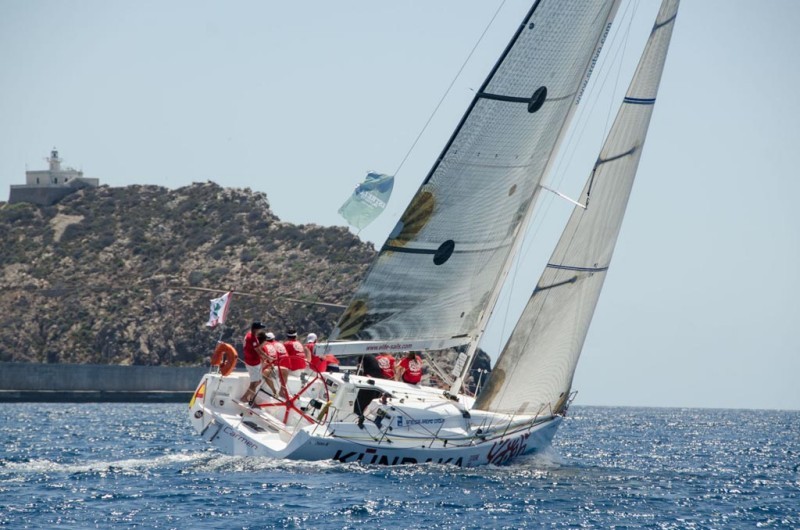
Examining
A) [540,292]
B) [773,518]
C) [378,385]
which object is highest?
[540,292]

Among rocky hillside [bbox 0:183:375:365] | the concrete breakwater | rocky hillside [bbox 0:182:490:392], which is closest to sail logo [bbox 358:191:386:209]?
the concrete breakwater

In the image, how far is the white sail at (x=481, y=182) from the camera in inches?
764

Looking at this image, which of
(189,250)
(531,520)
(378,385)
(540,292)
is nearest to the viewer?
(531,520)

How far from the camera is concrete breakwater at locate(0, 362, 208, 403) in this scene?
55.4m

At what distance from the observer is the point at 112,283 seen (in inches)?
3159

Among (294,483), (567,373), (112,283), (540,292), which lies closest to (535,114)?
(540,292)

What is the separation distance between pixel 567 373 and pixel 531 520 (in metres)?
6.42

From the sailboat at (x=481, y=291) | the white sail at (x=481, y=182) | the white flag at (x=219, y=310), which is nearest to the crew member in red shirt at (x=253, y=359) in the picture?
the sailboat at (x=481, y=291)

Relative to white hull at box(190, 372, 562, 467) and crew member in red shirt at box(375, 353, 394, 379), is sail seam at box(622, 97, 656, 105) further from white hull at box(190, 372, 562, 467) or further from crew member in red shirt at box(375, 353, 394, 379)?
crew member in red shirt at box(375, 353, 394, 379)

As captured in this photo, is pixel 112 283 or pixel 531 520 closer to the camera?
pixel 531 520

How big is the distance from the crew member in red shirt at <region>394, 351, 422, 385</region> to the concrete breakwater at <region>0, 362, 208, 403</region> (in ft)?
120

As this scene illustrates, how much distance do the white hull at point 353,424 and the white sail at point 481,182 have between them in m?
1.06

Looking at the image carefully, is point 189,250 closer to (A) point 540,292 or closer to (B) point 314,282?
(B) point 314,282

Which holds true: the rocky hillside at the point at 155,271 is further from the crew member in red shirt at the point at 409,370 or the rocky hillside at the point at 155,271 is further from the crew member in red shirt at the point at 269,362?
the crew member in red shirt at the point at 269,362
